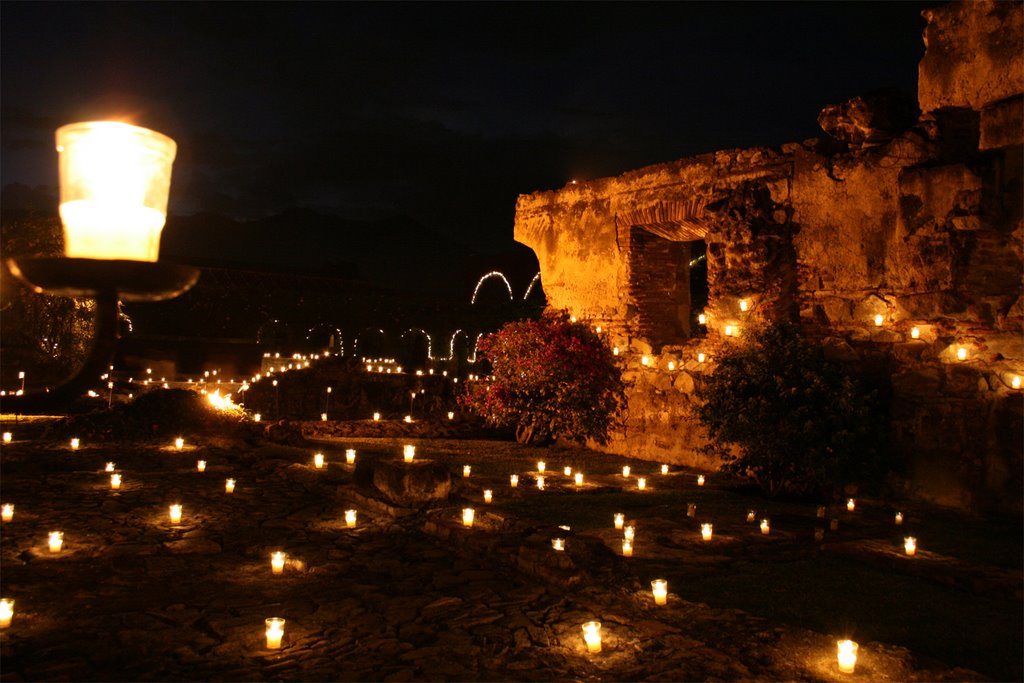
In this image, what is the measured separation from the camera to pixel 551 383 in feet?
36.0

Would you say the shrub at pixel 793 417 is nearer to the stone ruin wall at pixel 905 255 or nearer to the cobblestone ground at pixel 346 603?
the stone ruin wall at pixel 905 255

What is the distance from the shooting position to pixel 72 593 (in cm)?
469

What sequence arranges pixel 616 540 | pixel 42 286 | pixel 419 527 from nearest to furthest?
pixel 42 286, pixel 616 540, pixel 419 527

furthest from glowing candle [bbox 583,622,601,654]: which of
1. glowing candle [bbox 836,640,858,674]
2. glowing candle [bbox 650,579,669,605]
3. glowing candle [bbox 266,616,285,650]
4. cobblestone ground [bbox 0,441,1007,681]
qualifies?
glowing candle [bbox 266,616,285,650]

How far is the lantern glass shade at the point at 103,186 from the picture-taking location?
214cm

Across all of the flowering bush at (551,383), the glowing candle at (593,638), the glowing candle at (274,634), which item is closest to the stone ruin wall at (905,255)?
the flowering bush at (551,383)

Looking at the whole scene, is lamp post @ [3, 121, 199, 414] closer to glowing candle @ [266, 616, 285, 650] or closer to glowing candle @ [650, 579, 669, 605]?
glowing candle @ [266, 616, 285, 650]

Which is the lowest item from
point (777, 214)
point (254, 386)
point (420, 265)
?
point (254, 386)

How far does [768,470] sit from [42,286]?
294 inches

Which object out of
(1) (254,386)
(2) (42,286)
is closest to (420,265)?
(1) (254,386)

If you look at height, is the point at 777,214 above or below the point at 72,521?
above

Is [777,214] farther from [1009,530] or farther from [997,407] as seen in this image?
[1009,530]

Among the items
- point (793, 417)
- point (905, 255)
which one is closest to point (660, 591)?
point (793, 417)

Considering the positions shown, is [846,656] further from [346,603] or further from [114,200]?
[114,200]
